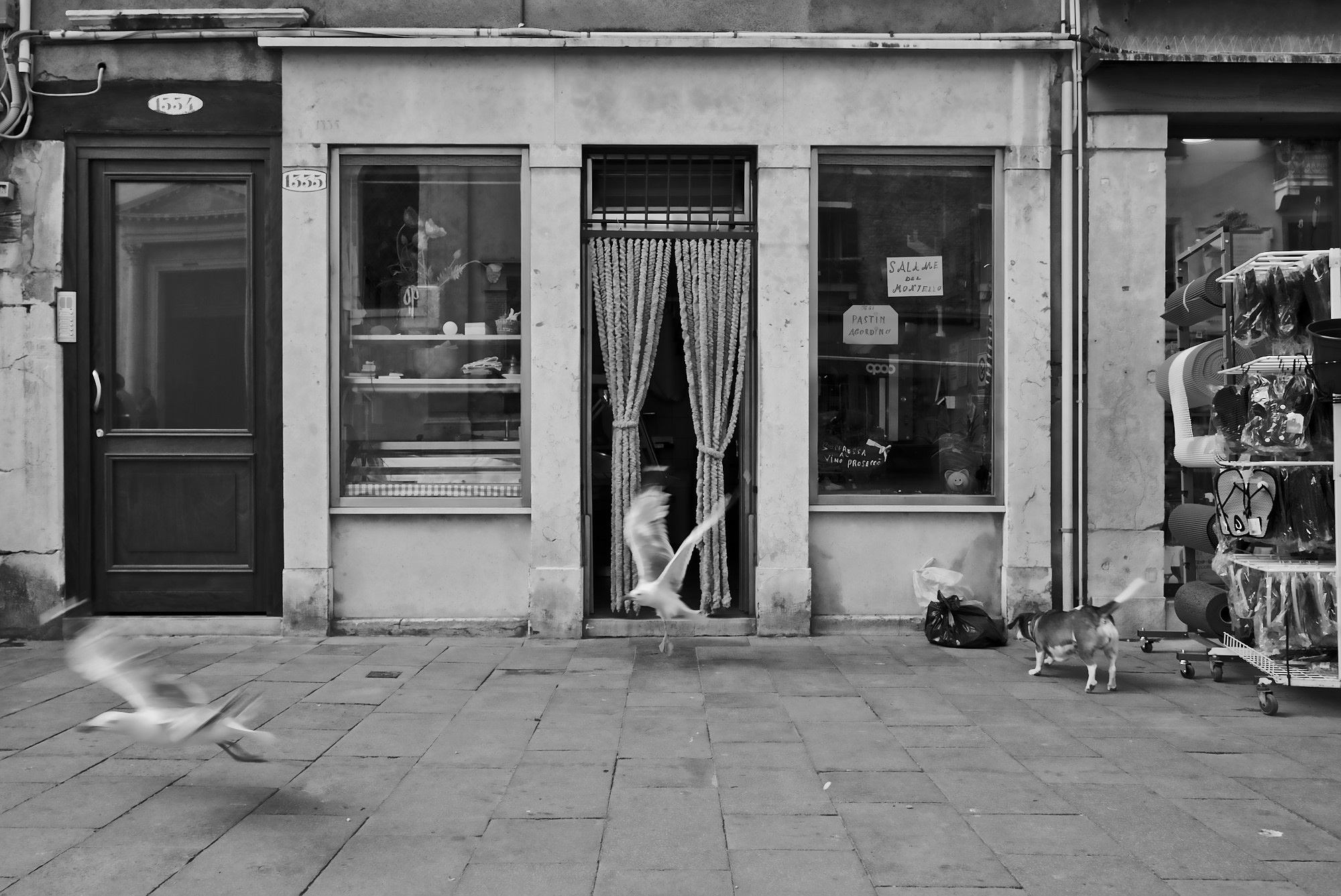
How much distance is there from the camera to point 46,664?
732cm

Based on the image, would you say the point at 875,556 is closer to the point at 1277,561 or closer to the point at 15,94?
the point at 1277,561

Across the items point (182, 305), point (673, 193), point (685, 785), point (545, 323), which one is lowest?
point (685, 785)

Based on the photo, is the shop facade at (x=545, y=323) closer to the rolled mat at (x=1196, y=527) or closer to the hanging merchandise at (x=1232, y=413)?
the rolled mat at (x=1196, y=527)

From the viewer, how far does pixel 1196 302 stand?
715cm

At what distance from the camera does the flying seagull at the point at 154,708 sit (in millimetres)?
4309

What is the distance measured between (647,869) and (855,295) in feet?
18.4

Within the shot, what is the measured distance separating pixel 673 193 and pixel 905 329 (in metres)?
2.09

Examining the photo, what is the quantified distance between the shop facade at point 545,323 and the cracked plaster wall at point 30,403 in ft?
0.37

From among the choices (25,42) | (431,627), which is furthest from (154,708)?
(25,42)

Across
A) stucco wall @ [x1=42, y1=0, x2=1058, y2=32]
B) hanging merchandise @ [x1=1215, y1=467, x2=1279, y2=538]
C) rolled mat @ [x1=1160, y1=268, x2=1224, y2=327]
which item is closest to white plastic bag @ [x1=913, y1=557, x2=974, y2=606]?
hanging merchandise @ [x1=1215, y1=467, x2=1279, y2=538]

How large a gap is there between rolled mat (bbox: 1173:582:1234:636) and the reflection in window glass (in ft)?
22.2

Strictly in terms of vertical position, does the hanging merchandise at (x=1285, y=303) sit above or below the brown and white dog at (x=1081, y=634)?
above

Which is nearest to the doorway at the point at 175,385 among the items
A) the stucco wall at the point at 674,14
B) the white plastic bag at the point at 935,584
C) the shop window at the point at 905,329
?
the stucco wall at the point at 674,14

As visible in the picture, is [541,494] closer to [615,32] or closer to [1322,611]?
[615,32]
